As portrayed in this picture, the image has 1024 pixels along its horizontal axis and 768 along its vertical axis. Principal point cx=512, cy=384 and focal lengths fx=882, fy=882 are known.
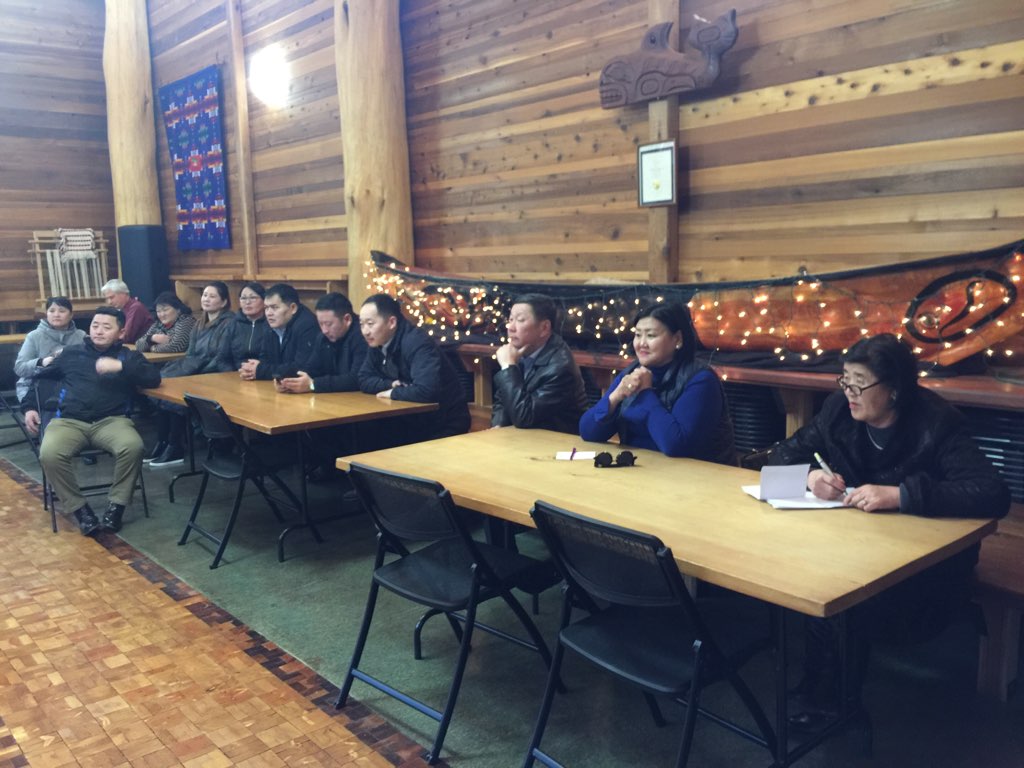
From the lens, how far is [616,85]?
4.56m

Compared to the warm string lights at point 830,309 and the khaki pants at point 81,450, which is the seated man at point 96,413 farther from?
the warm string lights at point 830,309

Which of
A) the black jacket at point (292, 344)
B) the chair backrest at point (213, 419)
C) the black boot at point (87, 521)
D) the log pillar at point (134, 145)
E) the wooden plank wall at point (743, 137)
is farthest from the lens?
the log pillar at point (134, 145)

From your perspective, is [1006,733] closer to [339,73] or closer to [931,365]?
[931,365]

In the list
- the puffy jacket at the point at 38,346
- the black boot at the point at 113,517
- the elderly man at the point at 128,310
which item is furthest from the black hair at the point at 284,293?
the elderly man at the point at 128,310

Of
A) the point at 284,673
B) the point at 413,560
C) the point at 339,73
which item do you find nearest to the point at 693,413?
the point at 413,560

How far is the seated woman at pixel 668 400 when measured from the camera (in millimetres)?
2963

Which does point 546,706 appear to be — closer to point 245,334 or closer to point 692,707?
point 692,707

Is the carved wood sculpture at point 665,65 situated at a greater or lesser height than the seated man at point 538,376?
greater

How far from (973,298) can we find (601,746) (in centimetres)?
210

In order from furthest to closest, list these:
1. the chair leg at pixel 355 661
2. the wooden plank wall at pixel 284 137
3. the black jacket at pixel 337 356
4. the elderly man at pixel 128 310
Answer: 1. the elderly man at pixel 128 310
2. the wooden plank wall at pixel 284 137
3. the black jacket at pixel 337 356
4. the chair leg at pixel 355 661

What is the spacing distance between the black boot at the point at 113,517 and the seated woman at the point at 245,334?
1352 millimetres

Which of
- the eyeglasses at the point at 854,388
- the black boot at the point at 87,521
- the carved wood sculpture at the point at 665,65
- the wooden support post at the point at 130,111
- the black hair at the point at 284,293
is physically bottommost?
the black boot at the point at 87,521

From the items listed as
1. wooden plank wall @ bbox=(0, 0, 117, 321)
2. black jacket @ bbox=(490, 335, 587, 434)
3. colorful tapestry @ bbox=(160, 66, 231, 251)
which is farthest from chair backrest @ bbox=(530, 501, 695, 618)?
wooden plank wall @ bbox=(0, 0, 117, 321)

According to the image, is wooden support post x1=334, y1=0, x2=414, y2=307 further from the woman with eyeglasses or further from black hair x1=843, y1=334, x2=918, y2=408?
black hair x1=843, y1=334, x2=918, y2=408
